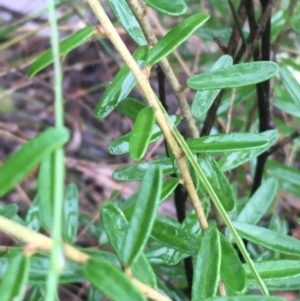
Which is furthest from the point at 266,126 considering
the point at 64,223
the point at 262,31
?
the point at 64,223

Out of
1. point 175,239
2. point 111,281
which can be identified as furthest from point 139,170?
point 111,281

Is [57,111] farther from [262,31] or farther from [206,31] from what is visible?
[206,31]

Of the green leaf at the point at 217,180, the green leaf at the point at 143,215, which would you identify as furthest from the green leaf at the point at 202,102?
the green leaf at the point at 143,215

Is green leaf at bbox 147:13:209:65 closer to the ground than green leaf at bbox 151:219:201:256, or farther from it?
farther from it

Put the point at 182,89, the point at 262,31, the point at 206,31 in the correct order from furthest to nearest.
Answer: the point at 206,31, the point at 262,31, the point at 182,89

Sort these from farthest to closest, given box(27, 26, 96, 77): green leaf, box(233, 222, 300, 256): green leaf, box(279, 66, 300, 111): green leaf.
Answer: box(279, 66, 300, 111): green leaf
box(233, 222, 300, 256): green leaf
box(27, 26, 96, 77): green leaf

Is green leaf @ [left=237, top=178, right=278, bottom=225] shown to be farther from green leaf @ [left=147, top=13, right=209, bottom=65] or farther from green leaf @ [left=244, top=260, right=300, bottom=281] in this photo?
green leaf @ [left=147, top=13, right=209, bottom=65]

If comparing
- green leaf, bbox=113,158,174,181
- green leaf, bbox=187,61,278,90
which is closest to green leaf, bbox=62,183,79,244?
green leaf, bbox=113,158,174,181
